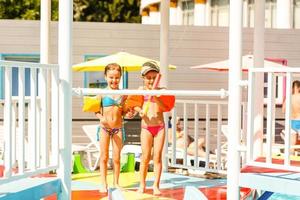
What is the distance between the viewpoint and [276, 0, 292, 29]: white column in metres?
19.4

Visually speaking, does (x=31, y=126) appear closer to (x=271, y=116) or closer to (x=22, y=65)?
(x=22, y=65)

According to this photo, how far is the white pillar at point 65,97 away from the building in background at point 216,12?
14726mm

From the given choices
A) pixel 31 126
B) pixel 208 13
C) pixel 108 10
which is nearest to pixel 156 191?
pixel 31 126

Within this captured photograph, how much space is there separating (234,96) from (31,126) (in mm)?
1858

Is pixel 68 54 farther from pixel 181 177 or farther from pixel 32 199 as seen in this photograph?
pixel 181 177

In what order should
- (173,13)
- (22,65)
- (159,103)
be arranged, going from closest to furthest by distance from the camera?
(22,65)
(159,103)
(173,13)

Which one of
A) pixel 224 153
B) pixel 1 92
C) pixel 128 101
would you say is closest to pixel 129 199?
pixel 128 101

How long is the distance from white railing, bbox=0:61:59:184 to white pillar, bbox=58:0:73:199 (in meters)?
0.09

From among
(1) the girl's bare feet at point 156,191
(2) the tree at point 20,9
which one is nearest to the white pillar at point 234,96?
(1) the girl's bare feet at point 156,191

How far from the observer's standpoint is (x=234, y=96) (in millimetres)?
5828

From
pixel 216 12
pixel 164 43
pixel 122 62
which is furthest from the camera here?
pixel 216 12

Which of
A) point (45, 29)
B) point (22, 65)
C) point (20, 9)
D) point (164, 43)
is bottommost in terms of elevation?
point (22, 65)

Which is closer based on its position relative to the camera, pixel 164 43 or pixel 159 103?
pixel 159 103

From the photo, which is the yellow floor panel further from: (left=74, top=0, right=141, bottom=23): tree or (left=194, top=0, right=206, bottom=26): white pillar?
(left=74, top=0, right=141, bottom=23): tree
